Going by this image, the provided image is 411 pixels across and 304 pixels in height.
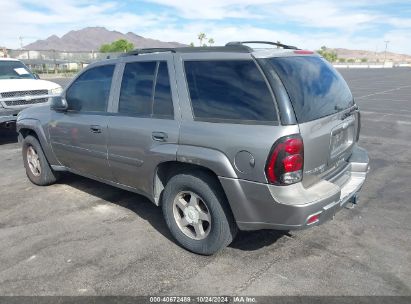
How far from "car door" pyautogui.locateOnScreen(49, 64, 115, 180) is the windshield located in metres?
5.48

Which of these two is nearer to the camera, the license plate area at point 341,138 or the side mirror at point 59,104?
the license plate area at point 341,138

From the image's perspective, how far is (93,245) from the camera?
378 cm

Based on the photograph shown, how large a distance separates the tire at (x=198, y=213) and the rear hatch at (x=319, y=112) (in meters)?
0.79

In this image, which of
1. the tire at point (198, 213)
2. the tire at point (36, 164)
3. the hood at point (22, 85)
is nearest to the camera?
the tire at point (198, 213)

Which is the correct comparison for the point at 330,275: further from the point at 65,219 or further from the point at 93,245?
the point at 65,219

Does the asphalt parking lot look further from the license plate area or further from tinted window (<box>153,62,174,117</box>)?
tinted window (<box>153,62,174,117</box>)

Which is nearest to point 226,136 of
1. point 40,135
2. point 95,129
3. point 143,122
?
point 143,122

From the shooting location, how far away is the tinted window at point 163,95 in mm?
3557

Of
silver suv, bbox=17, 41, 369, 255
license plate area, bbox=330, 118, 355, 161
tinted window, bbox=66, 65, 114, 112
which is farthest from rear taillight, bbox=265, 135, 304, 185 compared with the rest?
tinted window, bbox=66, 65, 114, 112

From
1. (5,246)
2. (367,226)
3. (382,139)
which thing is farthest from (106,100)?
(382,139)

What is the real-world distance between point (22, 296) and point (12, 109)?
631 cm

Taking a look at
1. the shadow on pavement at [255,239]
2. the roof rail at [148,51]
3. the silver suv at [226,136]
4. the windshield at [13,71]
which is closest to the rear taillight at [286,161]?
the silver suv at [226,136]

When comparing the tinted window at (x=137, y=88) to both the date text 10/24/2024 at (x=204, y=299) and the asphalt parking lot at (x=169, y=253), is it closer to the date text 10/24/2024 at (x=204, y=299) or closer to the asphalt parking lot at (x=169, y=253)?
the asphalt parking lot at (x=169, y=253)

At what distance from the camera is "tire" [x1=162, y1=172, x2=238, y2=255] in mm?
3297
